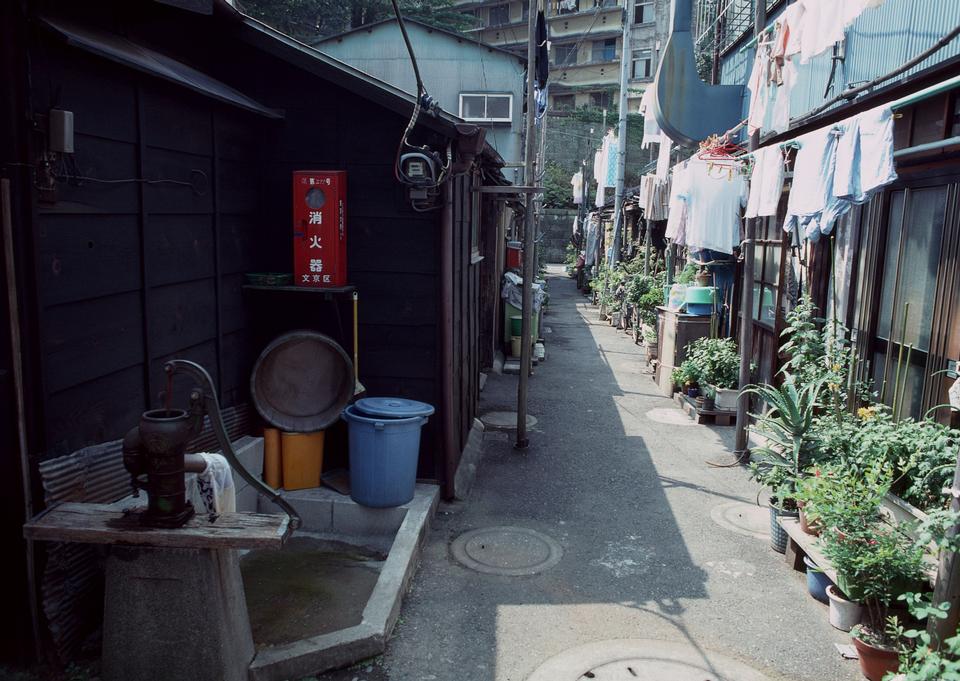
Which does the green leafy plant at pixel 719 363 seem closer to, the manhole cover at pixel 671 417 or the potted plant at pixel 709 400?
the potted plant at pixel 709 400

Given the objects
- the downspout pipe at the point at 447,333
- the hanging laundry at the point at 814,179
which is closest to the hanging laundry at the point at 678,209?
the hanging laundry at the point at 814,179

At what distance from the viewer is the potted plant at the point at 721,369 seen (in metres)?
11.8

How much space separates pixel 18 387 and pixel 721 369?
1031cm

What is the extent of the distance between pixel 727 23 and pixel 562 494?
11168 millimetres

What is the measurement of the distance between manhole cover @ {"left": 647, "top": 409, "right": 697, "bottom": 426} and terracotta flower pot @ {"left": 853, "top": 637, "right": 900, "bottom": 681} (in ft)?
22.8

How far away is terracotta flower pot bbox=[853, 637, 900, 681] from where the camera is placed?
484cm

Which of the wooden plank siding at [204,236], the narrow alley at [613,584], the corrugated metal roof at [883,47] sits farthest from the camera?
the corrugated metal roof at [883,47]

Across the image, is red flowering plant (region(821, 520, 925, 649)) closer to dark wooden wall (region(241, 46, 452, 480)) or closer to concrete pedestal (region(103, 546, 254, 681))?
dark wooden wall (region(241, 46, 452, 480))

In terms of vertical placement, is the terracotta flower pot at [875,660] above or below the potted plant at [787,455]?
below

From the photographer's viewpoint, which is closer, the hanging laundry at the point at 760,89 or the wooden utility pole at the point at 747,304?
the hanging laundry at the point at 760,89

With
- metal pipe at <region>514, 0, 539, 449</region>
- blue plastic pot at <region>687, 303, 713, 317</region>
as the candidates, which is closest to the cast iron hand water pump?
metal pipe at <region>514, 0, 539, 449</region>

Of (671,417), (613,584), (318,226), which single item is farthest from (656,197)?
(613,584)

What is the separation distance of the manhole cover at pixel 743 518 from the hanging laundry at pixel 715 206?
507 centimetres

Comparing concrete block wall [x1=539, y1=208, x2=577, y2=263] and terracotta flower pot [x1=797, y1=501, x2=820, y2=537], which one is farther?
concrete block wall [x1=539, y1=208, x2=577, y2=263]
